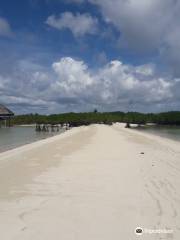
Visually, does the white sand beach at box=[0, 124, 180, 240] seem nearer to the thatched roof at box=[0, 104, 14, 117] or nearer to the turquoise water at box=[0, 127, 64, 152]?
the turquoise water at box=[0, 127, 64, 152]

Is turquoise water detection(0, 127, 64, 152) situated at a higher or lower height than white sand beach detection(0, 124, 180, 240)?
lower

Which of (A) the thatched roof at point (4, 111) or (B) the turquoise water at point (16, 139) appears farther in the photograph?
(A) the thatched roof at point (4, 111)

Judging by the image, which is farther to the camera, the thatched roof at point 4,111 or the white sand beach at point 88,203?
the thatched roof at point 4,111

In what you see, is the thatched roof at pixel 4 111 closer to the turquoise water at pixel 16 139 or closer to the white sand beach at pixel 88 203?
the turquoise water at pixel 16 139

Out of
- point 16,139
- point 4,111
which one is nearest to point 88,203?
point 16,139

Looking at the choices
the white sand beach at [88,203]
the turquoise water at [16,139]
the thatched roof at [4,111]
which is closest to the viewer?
the white sand beach at [88,203]

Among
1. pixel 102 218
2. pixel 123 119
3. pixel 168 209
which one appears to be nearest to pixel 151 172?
pixel 168 209

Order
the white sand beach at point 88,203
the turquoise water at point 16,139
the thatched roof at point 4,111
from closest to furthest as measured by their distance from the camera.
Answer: the white sand beach at point 88,203
the turquoise water at point 16,139
the thatched roof at point 4,111

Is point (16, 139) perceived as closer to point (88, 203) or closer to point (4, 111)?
point (88, 203)

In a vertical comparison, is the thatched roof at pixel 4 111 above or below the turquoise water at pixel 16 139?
above

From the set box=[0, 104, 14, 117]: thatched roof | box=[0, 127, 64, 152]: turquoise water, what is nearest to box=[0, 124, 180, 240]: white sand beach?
box=[0, 127, 64, 152]: turquoise water

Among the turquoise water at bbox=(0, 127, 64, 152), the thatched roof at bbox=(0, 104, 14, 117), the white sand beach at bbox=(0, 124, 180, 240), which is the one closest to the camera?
the white sand beach at bbox=(0, 124, 180, 240)

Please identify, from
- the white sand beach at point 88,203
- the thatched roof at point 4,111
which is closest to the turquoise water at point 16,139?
the white sand beach at point 88,203

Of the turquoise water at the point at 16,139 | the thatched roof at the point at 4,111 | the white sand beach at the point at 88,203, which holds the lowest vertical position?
the turquoise water at the point at 16,139
